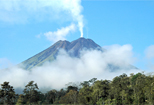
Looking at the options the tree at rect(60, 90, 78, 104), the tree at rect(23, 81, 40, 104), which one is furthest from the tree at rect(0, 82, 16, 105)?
the tree at rect(60, 90, 78, 104)

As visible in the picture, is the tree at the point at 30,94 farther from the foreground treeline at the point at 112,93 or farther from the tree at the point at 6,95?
the tree at the point at 6,95

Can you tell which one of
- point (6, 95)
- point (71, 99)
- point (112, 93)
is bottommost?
point (71, 99)

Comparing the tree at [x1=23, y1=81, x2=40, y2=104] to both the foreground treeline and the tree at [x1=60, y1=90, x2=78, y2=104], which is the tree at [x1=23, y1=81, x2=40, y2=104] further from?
the tree at [x1=60, y1=90, x2=78, y2=104]

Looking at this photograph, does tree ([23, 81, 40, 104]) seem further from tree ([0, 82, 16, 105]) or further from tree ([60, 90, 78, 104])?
tree ([60, 90, 78, 104])

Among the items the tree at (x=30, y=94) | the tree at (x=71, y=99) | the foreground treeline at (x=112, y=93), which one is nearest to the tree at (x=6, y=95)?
the foreground treeline at (x=112, y=93)

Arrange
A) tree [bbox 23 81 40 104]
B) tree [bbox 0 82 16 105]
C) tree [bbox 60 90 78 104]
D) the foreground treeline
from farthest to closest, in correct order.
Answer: tree [bbox 60 90 78 104], tree [bbox 23 81 40 104], tree [bbox 0 82 16 105], the foreground treeline

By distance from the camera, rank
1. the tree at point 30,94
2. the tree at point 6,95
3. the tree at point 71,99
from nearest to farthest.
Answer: the tree at point 6,95 < the tree at point 30,94 < the tree at point 71,99

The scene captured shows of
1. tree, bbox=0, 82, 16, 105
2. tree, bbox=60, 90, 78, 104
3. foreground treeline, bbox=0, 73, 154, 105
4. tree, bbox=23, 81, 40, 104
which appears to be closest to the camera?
foreground treeline, bbox=0, 73, 154, 105

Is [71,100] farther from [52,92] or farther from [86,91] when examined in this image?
→ [52,92]

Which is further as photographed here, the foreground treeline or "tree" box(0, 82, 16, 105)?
"tree" box(0, 82, 16, 105)

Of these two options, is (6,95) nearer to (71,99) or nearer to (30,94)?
(30,94)

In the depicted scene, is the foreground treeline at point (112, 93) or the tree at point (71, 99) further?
the tree at point (71, 99)

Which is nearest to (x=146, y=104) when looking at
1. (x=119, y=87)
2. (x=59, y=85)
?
(x=119, y=87)

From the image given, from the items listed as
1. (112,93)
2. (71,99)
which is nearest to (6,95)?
(71,99)
